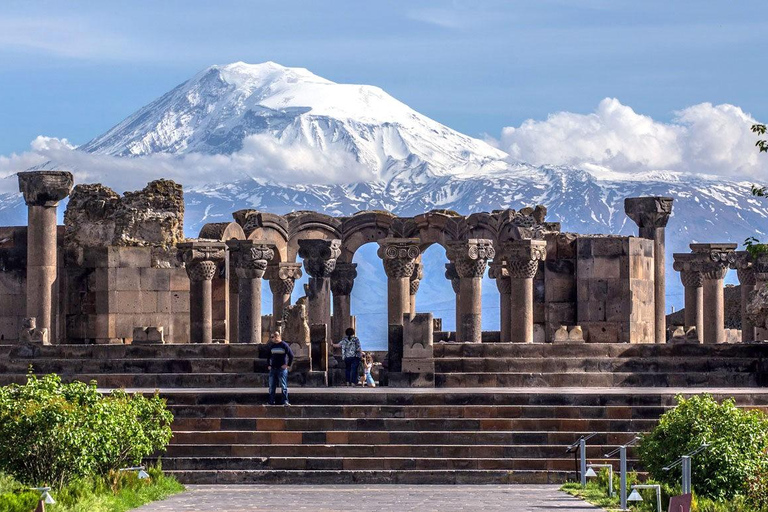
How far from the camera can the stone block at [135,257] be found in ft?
132

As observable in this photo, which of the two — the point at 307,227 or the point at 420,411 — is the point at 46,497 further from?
the point at 307,227

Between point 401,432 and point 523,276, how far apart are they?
13653 mm

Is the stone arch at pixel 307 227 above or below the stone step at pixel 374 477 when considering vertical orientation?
above

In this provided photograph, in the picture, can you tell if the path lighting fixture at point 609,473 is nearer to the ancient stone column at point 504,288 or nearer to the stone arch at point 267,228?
the ancient stone column at point 504,288

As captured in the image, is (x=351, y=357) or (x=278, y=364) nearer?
(x=278, y=364)

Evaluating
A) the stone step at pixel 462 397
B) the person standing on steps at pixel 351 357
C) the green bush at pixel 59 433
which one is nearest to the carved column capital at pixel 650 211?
the person standing on steps at pixel 351 357

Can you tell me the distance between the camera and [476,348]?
107 ft

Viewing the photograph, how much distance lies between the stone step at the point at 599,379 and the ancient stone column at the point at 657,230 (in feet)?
32.0

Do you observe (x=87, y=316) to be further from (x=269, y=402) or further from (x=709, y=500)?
(x=709, y=500)

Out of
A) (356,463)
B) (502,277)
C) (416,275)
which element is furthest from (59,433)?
(416,275)

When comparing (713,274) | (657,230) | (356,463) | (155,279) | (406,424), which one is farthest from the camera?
(713,274)

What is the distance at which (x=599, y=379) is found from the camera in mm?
31828

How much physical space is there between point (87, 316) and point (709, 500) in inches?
891

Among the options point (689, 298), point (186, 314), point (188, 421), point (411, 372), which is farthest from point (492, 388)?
point (689, 298)
